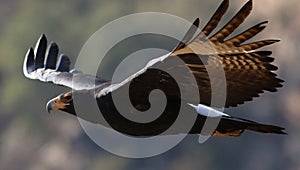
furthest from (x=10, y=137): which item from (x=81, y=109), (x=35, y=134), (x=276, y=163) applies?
(x=81, y=109)

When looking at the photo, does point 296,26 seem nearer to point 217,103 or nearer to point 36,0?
point 36,0

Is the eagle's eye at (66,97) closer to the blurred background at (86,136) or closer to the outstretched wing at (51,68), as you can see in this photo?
the outstretched wing at (51,68)

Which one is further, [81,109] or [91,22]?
[91,22]

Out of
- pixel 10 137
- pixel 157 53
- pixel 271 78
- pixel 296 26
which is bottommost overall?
pixel 10 137

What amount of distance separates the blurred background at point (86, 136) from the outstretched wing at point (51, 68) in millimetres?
14565

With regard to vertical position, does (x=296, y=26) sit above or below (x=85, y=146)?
above

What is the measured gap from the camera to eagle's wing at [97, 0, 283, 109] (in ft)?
23.1

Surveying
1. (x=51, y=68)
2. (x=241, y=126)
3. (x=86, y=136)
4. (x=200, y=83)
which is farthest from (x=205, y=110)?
(x=86, y=136)

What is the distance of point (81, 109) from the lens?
8391 mm

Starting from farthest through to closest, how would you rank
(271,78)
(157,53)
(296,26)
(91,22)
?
(91,22)
(296,26)
(157,53)
(271,78)

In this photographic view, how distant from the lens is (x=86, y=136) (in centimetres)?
3100

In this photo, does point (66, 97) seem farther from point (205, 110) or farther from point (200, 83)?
point (200, 83)

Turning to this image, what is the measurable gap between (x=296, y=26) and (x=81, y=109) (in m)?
22.7

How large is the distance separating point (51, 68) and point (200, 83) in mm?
2727
